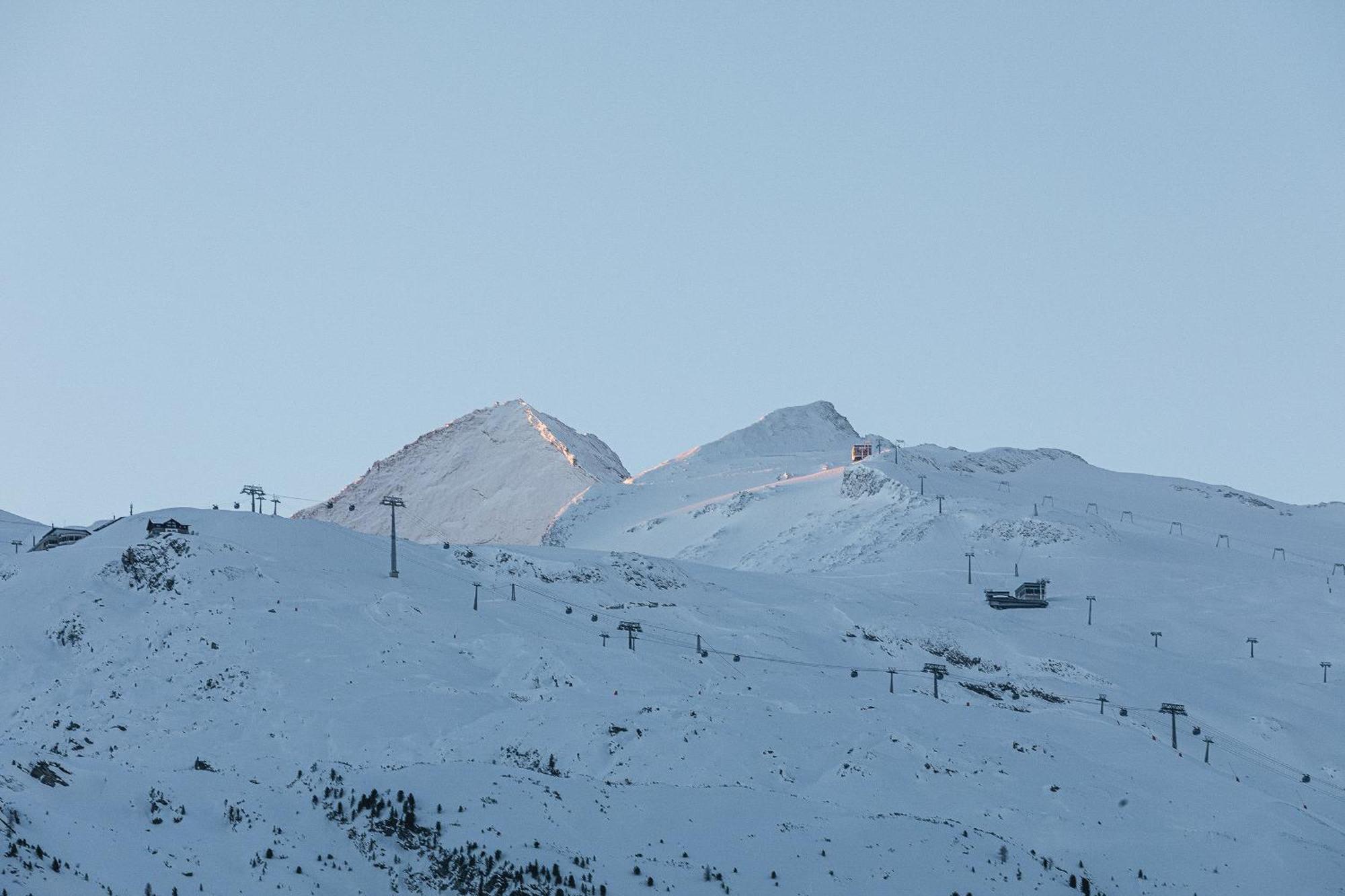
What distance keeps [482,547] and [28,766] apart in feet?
206

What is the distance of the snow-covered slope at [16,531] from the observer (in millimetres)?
101312

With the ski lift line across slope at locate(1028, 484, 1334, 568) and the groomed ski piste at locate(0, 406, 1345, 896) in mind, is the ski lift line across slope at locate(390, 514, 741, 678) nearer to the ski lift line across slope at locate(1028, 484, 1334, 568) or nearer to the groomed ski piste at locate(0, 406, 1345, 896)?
the groomed ski piste at locate(0, 406, 1345, 896)

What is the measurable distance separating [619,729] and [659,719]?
8.10ft

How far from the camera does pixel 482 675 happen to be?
63844mm

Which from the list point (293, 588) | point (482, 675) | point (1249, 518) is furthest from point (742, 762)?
point (1249, 518)

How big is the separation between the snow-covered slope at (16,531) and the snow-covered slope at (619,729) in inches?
933

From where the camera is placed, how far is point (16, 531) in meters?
112

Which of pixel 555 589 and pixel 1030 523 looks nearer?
pixel 555 589

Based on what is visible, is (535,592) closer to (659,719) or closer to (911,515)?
(659,719)

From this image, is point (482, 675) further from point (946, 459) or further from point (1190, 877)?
point (946, 459)

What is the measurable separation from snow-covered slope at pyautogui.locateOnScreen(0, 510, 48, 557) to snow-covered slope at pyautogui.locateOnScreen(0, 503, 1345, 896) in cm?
2371

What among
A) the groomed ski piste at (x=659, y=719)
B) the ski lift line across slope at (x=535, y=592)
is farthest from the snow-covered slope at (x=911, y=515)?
the ski lift line across slope at (x=535, y=592)

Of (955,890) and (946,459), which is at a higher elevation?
(946,459)

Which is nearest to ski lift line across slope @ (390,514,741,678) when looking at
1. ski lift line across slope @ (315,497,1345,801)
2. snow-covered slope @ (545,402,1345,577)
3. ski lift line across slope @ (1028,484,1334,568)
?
ski lift line across slope @ (315,497,1345,801)
